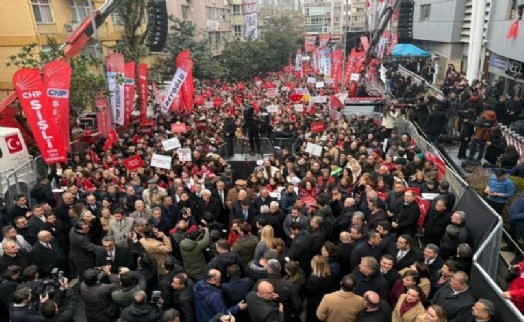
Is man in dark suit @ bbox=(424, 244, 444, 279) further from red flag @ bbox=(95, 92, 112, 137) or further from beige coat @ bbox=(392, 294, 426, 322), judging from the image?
red flag @ bbox=(95, 92, 112, 137)

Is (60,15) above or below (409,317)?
above

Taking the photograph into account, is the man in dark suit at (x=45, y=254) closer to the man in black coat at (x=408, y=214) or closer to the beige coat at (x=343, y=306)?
the beige coat at (x=343, y=306)

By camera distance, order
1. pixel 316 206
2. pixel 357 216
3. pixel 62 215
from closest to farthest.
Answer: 1. pixel 357 216
2. pixel 316 206
3. pixel 62 215

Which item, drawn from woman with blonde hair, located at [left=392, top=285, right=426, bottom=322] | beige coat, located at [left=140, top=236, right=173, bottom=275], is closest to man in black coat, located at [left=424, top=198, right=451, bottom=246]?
woman with blonde hair, located at [left=392, top=285, right=426, bottom=322]

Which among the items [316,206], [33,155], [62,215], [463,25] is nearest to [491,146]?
[316,206]

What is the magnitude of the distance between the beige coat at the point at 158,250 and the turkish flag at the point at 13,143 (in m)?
8.52

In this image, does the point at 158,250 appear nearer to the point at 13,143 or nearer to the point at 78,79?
the point at 13,143

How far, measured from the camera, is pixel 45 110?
1159 cm

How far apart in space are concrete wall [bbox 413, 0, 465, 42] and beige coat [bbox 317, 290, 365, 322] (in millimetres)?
27988

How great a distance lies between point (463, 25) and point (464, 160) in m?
19.4

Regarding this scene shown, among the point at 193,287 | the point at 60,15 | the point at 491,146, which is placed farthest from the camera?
the point at 60,15

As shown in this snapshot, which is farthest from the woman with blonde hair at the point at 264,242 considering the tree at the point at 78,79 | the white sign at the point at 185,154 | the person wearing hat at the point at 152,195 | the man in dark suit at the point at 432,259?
the tree at the point at 78,79

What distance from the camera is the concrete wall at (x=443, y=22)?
27577 millimetres

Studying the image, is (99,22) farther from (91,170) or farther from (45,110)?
(91,170)
